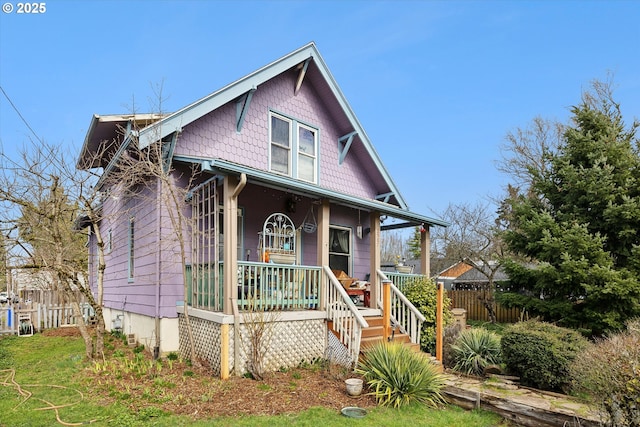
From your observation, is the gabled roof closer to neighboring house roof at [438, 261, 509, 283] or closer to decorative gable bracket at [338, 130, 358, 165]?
decorative gable bracket at [338, 130, 358, 165]

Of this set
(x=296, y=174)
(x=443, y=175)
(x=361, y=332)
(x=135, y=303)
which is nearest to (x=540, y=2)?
(x=296, y=174)

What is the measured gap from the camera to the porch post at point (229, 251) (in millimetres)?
7160

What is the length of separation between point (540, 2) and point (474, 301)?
14.0 metres

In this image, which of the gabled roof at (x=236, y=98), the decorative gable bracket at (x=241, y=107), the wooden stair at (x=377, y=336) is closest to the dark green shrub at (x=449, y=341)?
the wooden stair at (x=377, y=336)

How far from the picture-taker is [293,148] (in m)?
11.1

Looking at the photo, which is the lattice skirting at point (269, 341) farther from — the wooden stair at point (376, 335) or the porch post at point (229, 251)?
the wooden stair at point (376, 335)

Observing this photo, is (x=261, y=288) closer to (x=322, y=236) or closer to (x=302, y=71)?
(x=322, y=236)

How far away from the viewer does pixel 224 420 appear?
542 centimetres

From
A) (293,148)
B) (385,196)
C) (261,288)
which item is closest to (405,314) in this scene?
(261,288)

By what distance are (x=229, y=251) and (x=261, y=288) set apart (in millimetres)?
944

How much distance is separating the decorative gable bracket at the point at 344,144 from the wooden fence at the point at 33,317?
10.3m

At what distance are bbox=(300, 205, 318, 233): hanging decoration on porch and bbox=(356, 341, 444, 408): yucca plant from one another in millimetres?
4646

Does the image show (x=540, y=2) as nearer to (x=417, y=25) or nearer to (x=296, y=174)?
(x=417, y=25)

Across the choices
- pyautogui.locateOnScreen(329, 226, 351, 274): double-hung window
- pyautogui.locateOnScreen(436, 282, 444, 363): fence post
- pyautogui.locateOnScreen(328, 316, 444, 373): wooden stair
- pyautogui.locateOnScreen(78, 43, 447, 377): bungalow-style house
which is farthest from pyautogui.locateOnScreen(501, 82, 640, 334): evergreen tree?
pyautogui.locateOnScreen(329, 226, 351, 274): double-hung window
